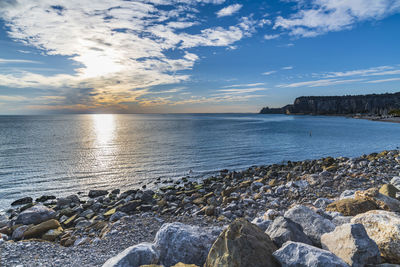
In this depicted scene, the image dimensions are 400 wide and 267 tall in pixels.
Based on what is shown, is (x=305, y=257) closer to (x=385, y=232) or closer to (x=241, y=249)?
(x=241, y=249)

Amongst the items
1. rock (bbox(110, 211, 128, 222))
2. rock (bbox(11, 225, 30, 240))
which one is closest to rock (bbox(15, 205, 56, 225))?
rock (bbox(11, 225, 30, 240))

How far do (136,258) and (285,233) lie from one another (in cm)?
272

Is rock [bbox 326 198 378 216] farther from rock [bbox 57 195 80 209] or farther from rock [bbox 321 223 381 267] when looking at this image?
rock [bbox 57 195 80 209]

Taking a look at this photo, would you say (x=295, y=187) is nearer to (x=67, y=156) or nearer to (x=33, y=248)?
(x=33, y=248)

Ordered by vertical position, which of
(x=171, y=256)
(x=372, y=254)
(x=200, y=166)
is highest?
(x=372, y=254)

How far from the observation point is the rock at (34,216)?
29.8 ft

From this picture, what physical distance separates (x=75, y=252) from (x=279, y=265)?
17.3 ft

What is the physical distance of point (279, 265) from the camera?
3.50 meters

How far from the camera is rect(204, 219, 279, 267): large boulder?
3324mm

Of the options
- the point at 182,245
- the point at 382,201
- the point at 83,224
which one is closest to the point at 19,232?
the point at 83,224

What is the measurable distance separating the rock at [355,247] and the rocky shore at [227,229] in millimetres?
14

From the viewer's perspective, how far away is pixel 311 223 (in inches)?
187

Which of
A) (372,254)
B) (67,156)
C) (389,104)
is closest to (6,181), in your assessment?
(67,156)

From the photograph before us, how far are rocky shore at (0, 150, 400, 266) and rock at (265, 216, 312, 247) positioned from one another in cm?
2
